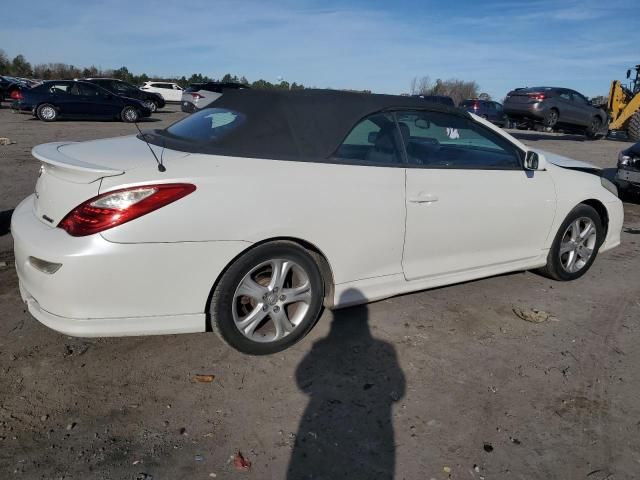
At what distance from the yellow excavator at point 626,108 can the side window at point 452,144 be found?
19.0 meters

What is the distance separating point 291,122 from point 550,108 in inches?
709

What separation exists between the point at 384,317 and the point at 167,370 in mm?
1578

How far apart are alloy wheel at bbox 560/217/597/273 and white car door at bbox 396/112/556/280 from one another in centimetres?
40

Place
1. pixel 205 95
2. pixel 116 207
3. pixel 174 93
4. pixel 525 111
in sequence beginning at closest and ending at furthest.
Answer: pixel 116 207 < pixel 205 95 < pixel 525 111 < pixel 174 93

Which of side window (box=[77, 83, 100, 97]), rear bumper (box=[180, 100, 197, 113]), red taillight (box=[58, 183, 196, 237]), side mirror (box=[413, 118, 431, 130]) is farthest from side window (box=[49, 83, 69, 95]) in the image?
red taillight (box=[58, 183, 196, 237])

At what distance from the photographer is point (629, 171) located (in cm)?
832

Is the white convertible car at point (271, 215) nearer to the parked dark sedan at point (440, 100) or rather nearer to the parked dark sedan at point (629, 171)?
the parked dark sedan at point (440, 100)

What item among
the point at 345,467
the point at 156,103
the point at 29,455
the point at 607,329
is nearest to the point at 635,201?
the point at 607,329

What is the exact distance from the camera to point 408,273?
11.7ft

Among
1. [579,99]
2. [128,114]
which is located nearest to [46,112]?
[128,114]

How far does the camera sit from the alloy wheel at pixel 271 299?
3.04 m

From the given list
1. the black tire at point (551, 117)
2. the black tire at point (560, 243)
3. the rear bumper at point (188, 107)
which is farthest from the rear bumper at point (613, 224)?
the black tire at point (551, 117)

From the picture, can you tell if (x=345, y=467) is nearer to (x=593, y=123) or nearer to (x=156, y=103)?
(x=593, y=123)

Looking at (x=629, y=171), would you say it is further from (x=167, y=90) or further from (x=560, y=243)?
(x=167, y=90)
